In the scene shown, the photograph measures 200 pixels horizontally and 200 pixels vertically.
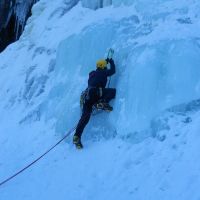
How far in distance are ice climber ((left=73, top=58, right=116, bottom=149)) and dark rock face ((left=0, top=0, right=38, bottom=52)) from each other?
10858 millimetres

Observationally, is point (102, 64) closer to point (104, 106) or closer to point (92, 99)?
point (92, 99)

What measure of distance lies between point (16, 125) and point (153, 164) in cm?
448

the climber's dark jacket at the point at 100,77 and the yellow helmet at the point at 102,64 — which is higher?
the yellow helmet at the point at 102,64

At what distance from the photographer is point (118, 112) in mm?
8359

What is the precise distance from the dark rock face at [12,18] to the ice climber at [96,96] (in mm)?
10858

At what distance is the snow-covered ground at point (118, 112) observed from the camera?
7.00m

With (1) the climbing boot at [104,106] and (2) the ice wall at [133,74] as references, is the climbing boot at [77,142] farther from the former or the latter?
(1) the climbing boot at [104,106]

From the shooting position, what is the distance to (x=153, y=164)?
6.97 meters

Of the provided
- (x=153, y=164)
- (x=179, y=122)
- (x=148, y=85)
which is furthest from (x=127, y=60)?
(x=153, y=164)

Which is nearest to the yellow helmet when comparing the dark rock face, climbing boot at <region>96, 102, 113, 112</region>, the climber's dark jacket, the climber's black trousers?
the climber's dark jacket

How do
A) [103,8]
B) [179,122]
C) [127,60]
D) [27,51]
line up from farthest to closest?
[27,51] < [103,8] < [127,60] < [179,122]

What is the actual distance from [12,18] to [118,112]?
44.6 feet

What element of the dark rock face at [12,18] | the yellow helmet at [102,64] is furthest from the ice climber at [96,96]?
the dark rock face at [12,18]

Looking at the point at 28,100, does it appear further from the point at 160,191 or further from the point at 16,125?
the point at 160,191
